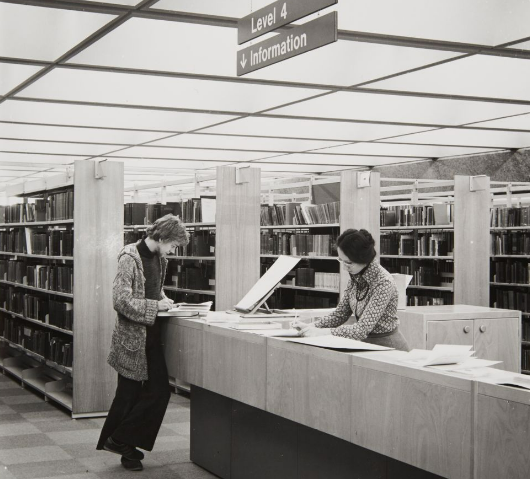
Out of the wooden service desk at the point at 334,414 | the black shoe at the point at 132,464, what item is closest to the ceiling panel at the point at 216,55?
the wooden service desk at the point at 334,414

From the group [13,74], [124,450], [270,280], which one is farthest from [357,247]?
[13,74]

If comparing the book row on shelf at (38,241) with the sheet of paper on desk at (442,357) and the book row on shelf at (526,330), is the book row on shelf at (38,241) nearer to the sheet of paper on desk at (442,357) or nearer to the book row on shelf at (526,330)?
the sheet of paper on desk at (442,357)

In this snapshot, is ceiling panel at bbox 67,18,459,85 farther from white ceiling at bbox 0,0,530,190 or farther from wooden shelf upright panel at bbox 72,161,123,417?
wooden shelf upright panel at bbox 72,161,123,417

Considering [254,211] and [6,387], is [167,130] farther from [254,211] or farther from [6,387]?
[6,387]

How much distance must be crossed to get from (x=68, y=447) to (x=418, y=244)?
15.0 feet


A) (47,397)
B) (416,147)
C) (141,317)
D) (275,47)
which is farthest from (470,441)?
(416,147)

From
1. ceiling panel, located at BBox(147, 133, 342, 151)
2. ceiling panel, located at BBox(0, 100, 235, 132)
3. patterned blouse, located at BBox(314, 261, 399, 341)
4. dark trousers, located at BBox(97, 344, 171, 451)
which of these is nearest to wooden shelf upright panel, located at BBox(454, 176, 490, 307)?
ceiling panel, located at BBox(147, 133, 342, 151)

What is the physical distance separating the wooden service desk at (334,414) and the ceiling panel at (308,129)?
3.35 meters

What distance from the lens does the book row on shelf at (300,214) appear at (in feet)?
25.6

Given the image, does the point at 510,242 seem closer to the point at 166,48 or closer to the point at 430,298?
the point at 430,298

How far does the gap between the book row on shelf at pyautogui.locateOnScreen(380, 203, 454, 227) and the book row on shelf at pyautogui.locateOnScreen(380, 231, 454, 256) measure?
0.17 metres

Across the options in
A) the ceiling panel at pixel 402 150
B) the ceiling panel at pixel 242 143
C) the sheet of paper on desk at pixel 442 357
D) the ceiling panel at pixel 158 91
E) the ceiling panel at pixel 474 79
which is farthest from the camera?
the ceiling panel at pixel 402 150

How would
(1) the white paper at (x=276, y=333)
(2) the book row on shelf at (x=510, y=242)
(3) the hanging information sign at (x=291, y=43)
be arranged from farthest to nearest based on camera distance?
(2) the book row on shelf at (x=510, y=242) → (1) the white paper at (x=276, y=333) → (3) the hanging information sign at (x=291, y=43)

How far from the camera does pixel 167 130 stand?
8.20m
